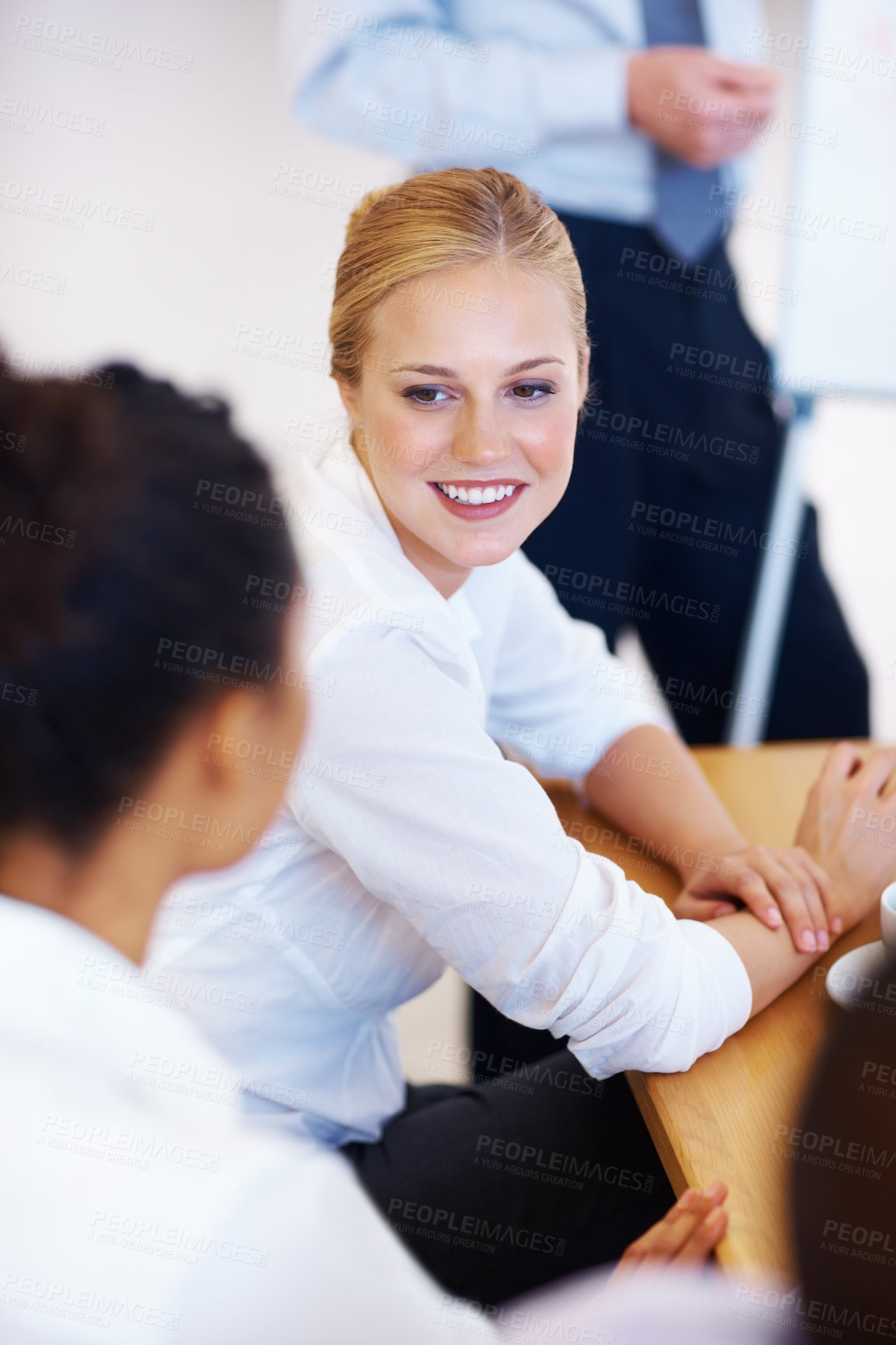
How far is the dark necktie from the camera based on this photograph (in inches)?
46.1

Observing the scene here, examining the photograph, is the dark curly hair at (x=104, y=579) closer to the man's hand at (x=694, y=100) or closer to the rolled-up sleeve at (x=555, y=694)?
the rolled-up sleeve at (x=555, y=694)

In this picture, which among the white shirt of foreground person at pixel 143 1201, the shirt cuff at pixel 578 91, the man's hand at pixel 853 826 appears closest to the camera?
the white shirt of foreground person at pixel 143 1201

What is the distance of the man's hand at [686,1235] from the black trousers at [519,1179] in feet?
0.78

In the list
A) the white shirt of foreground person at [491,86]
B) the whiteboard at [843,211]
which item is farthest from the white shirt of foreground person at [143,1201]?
the whiteboard at [843,211]

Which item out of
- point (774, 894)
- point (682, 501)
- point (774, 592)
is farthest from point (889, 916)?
point (774, 592)

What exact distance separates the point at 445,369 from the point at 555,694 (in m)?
0.40

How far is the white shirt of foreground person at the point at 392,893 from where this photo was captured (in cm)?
69

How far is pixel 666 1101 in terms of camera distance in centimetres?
70

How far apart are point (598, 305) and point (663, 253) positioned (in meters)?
0.21

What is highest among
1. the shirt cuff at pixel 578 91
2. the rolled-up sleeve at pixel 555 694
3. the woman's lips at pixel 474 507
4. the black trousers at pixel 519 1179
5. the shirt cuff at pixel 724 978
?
the shirt cuff at pixel 578 91

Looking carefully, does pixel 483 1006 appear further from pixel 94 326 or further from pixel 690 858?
pixel 94 326

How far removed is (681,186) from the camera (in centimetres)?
120

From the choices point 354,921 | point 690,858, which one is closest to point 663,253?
point 690,858

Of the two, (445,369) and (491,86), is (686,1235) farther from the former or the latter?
(491,86)
